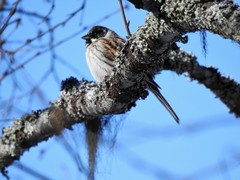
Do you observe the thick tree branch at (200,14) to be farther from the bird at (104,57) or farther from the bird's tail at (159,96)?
the bird at (104,57)

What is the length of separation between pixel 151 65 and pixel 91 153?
4.03ft

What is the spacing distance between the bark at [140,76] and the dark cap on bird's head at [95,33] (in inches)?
60.2

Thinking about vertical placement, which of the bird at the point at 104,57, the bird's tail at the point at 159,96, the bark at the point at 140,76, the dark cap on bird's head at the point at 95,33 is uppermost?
the dark cap on bird's head at the point at 95,33

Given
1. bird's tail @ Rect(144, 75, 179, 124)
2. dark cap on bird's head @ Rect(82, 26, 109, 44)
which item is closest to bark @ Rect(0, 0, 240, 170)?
bird's tail @ Rect(144, 75, 179, 124)

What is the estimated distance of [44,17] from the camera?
3.87 metres

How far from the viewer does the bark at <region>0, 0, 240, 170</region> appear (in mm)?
2059

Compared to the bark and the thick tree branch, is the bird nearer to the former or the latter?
the bark

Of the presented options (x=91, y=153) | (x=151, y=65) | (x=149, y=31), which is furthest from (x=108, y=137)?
(x=149, y=31)

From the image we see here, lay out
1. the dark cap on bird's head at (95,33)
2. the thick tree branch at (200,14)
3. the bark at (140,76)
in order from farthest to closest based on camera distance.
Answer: the dark cap on bird's head at (95,33) → the bark at (140,76) → the thick tree branch at (200,14)

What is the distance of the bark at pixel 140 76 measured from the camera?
206 cm

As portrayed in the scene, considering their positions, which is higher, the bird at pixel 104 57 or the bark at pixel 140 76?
the bird at pixel 104 57

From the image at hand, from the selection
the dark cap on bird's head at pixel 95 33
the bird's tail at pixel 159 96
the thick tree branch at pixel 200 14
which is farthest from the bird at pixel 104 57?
the thick tree branch at pixel 200 14

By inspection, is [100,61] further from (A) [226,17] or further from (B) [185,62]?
(A) [226,17]

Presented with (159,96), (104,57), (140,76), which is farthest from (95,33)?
(140,76)
